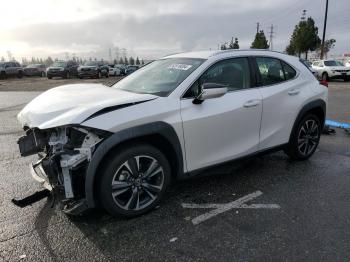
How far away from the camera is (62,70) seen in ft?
104

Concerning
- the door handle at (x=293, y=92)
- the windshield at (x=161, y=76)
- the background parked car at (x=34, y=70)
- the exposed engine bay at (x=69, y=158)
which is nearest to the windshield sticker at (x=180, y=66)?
the windshield at (x=161, y=76)

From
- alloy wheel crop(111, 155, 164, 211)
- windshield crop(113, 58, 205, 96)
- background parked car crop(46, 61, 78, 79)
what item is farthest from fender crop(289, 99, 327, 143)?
background parked car crop(46, 61, 78, 79)

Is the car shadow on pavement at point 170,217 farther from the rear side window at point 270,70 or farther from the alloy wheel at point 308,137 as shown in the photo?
the rear side window at point 270,70

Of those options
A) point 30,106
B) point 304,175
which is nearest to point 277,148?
point 304,175

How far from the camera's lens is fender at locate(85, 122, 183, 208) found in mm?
3143

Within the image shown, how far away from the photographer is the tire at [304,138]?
16.7ft

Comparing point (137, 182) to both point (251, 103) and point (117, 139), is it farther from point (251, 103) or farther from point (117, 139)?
point (251, 103)

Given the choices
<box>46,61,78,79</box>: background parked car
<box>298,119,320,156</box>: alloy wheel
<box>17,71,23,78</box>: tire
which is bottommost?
<box>17,71,23,78</box>: tire

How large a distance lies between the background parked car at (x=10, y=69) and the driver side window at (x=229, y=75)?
113ft

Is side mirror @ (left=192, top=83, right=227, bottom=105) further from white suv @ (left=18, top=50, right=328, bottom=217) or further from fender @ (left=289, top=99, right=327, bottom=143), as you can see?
fender @ (left=289, top=99, right=327, bottom=143)

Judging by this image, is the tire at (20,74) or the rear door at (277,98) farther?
the tire at (20,74)

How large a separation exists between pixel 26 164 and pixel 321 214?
13.7 feet

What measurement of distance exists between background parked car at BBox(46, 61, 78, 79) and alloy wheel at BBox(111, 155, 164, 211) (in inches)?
1200

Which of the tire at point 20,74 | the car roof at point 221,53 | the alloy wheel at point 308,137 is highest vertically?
the car roof at point 221,53
